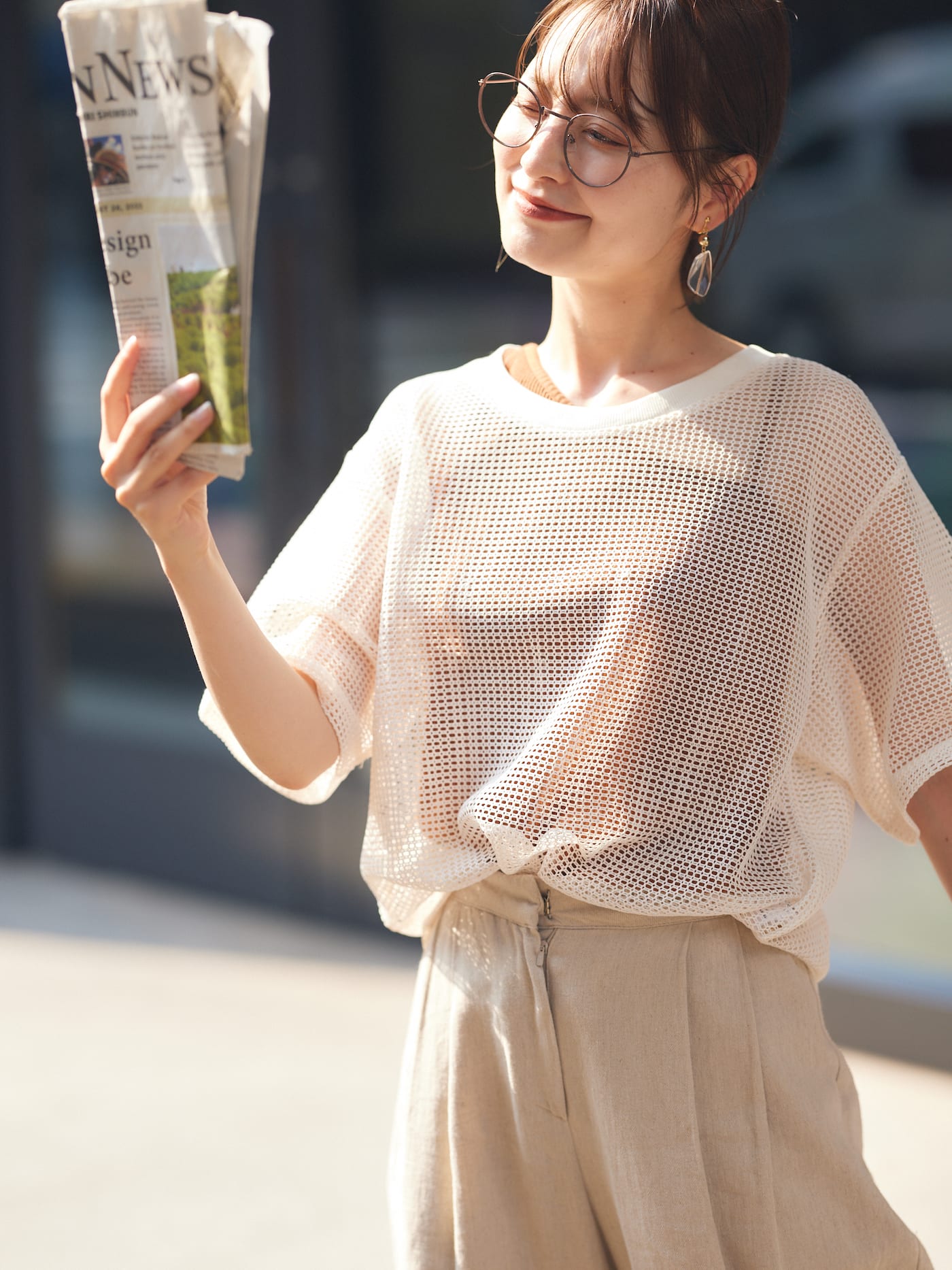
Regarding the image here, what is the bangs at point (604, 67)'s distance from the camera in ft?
3.55

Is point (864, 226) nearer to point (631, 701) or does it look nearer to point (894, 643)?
point (894, 643)

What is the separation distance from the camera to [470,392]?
125cm

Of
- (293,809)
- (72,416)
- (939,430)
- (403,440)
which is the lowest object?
(293,809)

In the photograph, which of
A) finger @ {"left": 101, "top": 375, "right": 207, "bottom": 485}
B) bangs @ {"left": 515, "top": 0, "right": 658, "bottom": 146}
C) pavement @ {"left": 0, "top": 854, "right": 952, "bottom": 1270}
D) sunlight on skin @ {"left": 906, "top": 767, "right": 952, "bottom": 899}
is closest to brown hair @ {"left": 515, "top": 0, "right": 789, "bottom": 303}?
bangs @ {"left": 515, "top": 0, "right": 658, "bottom": 146}

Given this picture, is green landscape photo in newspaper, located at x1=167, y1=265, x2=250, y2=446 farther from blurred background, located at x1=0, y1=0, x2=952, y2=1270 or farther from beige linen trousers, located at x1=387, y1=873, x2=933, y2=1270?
blurred background, located at x1=0, y1=0, x2=952, y2=1270

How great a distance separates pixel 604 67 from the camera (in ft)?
3.57

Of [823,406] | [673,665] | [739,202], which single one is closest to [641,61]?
[739,202]

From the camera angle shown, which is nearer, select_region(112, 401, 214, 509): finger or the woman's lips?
select_region(112, 401, 214, 509): finger

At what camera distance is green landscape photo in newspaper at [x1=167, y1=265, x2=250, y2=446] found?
3.13ft

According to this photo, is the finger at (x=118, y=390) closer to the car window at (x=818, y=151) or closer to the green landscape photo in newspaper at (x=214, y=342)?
the green landscape photo in newspaper at (x=214, y=342)

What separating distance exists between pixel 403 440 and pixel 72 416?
10.5 feet

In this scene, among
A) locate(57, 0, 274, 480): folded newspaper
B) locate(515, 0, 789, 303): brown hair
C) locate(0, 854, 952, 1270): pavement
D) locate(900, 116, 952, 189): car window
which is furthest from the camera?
locate(900, 116, 952, 189): car window

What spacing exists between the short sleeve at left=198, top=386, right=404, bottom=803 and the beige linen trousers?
0.62 ft

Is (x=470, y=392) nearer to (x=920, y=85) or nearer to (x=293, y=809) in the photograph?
(x=920, y=85)
